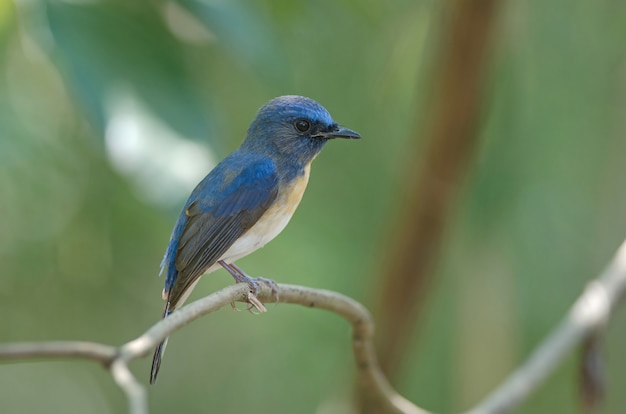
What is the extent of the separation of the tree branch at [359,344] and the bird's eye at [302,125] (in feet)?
1.62

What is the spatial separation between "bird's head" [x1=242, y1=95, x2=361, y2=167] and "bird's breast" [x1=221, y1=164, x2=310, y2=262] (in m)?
0.09

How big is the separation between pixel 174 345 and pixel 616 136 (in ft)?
10.6

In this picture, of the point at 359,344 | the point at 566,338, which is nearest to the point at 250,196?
the point at 359,344

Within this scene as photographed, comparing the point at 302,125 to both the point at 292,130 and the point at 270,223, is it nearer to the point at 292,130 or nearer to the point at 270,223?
the point at 292,130

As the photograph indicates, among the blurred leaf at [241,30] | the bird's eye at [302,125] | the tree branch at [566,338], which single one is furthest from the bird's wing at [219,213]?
the tree branch at [566,338]

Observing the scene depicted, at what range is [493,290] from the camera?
16.5ft

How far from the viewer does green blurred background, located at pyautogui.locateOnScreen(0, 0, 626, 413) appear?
11.7ft

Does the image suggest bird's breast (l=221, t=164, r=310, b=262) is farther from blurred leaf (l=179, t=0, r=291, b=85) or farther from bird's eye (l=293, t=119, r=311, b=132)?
blurred leaf (l=179, t=0, r=291, b=85)

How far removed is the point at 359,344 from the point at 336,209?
2415 mm

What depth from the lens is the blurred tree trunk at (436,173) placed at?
450cm

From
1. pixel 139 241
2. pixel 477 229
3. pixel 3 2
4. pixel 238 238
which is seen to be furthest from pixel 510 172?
pixel 3 2

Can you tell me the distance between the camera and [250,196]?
283 centimetres

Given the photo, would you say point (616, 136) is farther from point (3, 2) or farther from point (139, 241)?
point (3, 2)

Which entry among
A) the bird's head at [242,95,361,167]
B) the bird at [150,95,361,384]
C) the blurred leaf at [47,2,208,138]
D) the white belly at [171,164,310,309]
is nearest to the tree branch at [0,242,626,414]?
the bird at [150,95,361,384]
